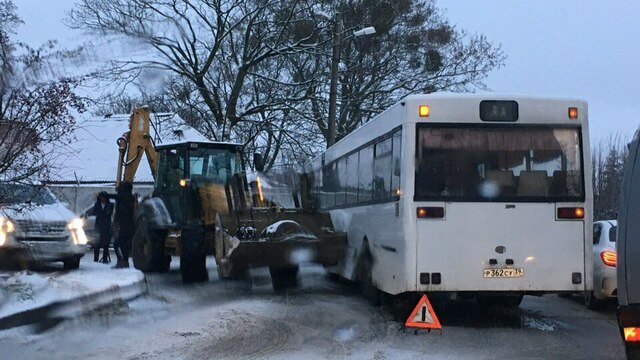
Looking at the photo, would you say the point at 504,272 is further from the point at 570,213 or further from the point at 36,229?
the point at 36,229

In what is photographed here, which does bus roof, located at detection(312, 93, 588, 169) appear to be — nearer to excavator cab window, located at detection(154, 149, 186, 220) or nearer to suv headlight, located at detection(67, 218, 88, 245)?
excavator cab window, located at detection(154, 149, 186, 220)

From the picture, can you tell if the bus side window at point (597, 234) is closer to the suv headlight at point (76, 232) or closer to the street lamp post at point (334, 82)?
the suv headlight at point (76, 232)

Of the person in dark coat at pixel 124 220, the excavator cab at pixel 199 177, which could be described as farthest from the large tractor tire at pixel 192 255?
the person in dark coat at pixel 124 220

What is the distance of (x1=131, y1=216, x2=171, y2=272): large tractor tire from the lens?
49.0 ft

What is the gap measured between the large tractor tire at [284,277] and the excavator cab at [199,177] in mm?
2182

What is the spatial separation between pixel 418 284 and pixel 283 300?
123 inches

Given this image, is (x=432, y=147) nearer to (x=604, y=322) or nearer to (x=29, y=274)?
(x=604, y=322)

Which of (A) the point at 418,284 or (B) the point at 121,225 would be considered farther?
(B) the point at 121,225

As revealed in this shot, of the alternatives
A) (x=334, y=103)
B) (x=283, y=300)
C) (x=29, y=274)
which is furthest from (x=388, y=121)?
(x=334, y=103)

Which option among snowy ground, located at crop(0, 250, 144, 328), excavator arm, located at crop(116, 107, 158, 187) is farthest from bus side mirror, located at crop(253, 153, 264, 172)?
snowy ground, located at crop(0, 250, 144, 328)

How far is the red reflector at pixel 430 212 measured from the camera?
912 cm

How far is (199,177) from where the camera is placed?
14.6m

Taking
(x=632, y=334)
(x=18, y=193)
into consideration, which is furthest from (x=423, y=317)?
(x=18, y=193)

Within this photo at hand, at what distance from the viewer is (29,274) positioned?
35.7 ft
